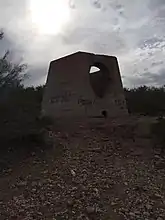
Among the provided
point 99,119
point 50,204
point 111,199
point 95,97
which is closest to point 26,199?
point 50,204

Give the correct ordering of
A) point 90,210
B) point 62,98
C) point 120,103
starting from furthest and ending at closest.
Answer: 1. point 120,103
2. point 62,98
3. point 90,210

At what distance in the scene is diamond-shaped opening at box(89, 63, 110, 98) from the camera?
19391mm

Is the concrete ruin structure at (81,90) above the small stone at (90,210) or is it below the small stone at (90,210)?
above

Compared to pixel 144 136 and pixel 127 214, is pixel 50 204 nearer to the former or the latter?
pixel 127 214

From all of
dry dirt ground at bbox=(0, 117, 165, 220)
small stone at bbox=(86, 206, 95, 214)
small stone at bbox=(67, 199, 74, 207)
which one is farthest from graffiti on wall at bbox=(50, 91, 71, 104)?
small stone at bbox=(86, 206, 95, 214)

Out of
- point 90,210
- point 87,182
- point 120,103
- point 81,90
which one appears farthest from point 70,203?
point 120,103

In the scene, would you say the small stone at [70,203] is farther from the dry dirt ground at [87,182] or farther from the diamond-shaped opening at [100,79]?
the diamond-shaped opening at [100,79]

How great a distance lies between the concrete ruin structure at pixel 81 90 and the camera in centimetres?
1742

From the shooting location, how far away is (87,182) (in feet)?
32.1

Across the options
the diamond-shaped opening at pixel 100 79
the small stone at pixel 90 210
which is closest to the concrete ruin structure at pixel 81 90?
the diamond-shaped opening at pixel 100 79

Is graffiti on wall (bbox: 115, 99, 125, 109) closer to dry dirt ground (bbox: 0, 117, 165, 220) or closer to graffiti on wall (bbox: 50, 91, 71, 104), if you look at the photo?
graffiti on wall (bbox: 50, 91, 71, 104)

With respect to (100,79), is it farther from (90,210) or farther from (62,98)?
(90,210)

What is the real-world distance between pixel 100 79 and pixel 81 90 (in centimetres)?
367

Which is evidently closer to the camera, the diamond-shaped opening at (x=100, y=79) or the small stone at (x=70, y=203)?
the small stone at (x=70, y=203)
